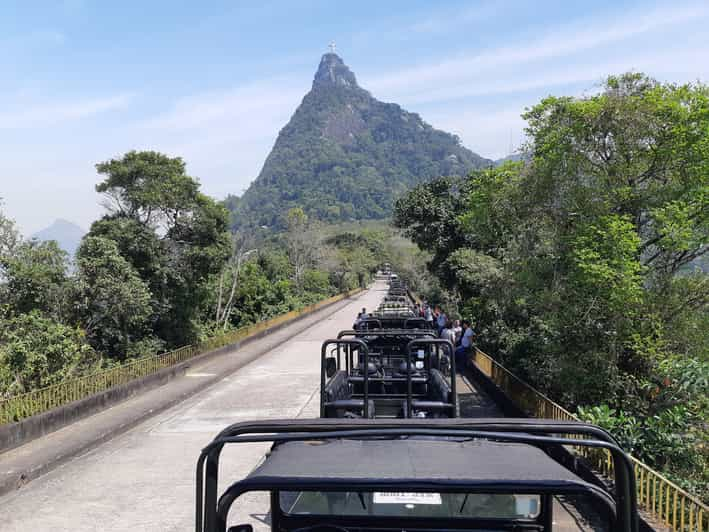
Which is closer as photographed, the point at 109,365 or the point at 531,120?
the point at 531,120

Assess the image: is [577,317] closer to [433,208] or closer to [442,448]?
[442,448]

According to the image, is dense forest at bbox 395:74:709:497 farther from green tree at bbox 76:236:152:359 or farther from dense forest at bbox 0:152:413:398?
green tree at bbox 76:236:152:359

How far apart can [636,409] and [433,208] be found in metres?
18.0

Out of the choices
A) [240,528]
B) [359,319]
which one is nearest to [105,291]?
[359,319]

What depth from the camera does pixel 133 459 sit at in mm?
10297

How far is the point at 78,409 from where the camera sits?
1280 centimetres

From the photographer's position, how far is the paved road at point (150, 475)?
7430mm

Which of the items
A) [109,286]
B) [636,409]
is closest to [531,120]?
[636,409]

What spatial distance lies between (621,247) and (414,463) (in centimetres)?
Answer: 781

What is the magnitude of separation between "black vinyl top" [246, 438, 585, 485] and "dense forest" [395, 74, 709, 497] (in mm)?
5869

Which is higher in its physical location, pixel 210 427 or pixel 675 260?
pixel 675 260

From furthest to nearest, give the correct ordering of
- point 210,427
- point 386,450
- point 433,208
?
point 433,208, point 210,427, point 386,450

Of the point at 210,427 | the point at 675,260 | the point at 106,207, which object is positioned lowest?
the point at 210,427

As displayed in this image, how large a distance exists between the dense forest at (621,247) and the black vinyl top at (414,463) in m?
5.87
